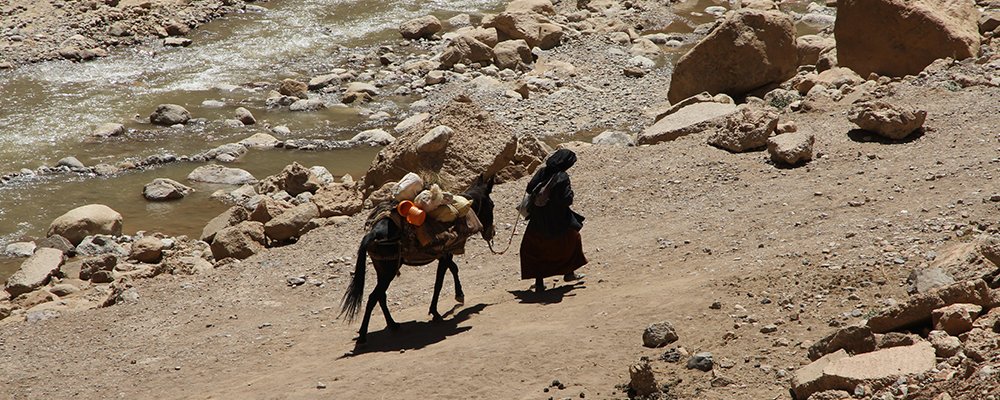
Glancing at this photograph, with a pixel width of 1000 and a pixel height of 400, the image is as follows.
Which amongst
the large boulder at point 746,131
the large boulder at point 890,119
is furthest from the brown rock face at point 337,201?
the large boulder at point 890,119

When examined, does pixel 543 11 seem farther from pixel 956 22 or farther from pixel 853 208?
pixel 853 208

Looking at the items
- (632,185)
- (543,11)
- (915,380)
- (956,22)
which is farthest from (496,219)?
(543,11)

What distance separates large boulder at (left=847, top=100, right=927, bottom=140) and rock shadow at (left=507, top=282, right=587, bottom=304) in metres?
4.14

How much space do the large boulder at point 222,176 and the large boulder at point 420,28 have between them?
301 inches

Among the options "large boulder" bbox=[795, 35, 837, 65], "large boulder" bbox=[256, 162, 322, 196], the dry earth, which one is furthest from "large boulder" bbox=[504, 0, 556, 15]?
the dry earth

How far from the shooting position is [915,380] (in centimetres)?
538

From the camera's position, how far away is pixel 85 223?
41.9 ft

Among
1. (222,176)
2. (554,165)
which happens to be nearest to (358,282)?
(554,165)

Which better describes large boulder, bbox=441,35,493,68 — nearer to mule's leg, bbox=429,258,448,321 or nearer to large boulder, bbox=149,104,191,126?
large boulder, bbox=149,104,191,126

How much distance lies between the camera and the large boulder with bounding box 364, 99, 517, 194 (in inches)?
448

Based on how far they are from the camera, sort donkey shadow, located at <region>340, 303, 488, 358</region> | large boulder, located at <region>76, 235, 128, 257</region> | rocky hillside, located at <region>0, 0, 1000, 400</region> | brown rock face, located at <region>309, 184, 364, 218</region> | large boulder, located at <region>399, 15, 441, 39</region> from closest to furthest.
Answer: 1. rocky hillside, located at <region>0, 0, 1000, 400</region>
2. donkey shadow, located at <region>340, 303, 488, 358</region>
3. brown rock face, located at <region>309, 184, 364, 218</region>
4. large boulder, located at <region>76, 235, 128, 257</region>
5. large boulder, located at <region>399, 15, 441, 39</region>

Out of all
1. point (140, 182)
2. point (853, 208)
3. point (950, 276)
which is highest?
point (950, 276)

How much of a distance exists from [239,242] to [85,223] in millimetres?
2779

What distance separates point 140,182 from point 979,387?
1225cm
